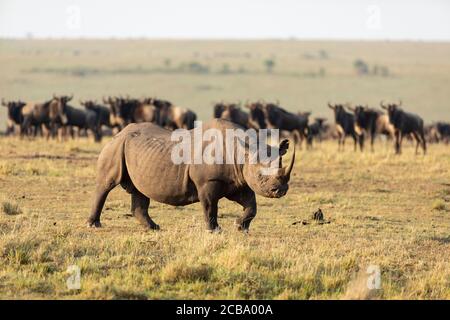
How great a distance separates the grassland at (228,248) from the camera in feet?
28.5

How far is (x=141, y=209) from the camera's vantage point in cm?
1227

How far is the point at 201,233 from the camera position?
11.0m

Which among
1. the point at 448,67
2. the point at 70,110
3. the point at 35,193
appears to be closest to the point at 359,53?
the point at 448,67

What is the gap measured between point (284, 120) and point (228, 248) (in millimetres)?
25193

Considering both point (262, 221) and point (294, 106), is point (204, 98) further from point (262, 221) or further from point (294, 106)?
point (262, 221)

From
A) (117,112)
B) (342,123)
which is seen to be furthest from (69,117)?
(342,123)

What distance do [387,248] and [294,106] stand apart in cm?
6525

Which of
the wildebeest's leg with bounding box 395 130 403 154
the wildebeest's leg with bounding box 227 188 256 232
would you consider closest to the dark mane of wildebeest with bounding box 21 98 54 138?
the wildebeest's leg with bounding box 395 130 403 154

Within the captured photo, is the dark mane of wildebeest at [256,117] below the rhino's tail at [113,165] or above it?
above

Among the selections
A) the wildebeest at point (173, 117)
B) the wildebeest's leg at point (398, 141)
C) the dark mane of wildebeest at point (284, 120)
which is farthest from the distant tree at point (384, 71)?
the wildebeest's leg at point (398, 141)

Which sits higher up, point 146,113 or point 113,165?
point 146,113

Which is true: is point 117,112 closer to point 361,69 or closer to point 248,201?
point 248,201

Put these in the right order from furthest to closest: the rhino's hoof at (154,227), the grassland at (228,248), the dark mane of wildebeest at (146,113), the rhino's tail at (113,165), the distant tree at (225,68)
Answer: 1. the distant tree at (225,68)
2. the dark mane of wildebeest at (146,113)
3. the rhino's hoof at (154,227)
4. the rhino's tail at (113,165)
5. the grassland at (228,248)

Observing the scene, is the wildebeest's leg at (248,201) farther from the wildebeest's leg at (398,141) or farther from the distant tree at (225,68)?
the distant tree at (225,68)
